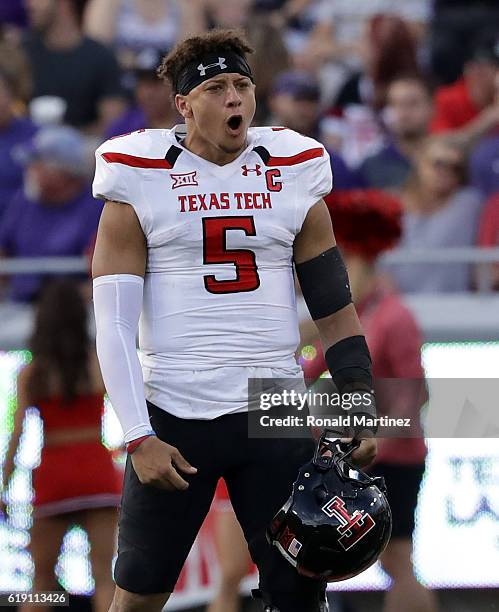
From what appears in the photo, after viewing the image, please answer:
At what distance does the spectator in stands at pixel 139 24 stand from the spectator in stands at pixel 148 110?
58cm

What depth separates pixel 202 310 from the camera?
394 cm

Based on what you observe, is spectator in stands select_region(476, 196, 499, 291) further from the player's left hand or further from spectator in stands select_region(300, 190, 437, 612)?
the player's left hand

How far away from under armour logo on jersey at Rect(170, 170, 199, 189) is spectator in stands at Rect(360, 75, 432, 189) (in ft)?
12.5

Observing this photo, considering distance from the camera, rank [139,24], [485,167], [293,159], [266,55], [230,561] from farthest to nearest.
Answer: [139,24], [266,55], [485,167], [230,561], [293,159]

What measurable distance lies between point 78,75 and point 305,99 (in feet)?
4.69

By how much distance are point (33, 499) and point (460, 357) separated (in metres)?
2.03

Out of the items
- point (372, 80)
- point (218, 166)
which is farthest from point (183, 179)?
point (372, 80)

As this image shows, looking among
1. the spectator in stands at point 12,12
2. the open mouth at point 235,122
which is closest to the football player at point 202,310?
the open mouth at point 235,122

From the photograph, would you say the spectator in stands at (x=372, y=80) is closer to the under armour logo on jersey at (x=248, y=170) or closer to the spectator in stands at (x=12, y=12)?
the spectator in stands at (x=12, y=12)

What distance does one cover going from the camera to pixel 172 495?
3922mm

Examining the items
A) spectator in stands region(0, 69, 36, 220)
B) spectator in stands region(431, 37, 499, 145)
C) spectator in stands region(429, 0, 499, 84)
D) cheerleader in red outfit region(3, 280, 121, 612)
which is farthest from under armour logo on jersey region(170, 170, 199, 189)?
spectator in stands region(429, 0, 499, 84)

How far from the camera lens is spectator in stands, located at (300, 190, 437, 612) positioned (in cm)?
569

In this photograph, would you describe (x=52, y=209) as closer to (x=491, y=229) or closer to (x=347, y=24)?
(x=491, y=229)

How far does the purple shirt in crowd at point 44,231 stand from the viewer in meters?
6.95
